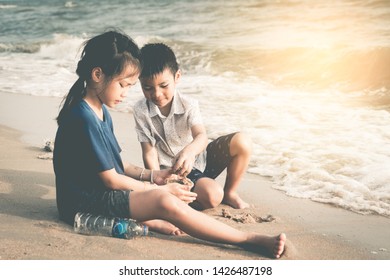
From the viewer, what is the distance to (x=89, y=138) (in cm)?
256

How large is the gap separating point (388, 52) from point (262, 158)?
4.90 meters

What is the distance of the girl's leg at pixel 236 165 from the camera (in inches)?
128

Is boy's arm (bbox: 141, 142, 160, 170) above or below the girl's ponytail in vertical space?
below

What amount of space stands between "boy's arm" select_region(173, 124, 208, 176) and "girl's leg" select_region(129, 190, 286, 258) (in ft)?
1.25

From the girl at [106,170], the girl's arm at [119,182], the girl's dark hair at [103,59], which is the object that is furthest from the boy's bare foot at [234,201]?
the girl's dark hair at [103,59]

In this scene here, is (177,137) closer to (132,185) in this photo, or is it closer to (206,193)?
(206,193)

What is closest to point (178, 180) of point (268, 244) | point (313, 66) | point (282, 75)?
point (268, 244)

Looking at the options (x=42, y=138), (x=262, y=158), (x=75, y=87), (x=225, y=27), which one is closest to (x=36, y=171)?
(x=42, y=138)

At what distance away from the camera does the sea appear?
384 cm

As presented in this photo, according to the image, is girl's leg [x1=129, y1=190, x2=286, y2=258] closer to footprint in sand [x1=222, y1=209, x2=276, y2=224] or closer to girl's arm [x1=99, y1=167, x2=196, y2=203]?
girl's arm [x1=99, y1=167, x2=196, y2=203]

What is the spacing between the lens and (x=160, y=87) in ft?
10.2

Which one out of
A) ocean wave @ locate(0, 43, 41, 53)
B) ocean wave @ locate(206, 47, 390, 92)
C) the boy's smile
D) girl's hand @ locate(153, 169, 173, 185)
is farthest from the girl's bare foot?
ocean wave @ locate(0, 43, 41, 53)

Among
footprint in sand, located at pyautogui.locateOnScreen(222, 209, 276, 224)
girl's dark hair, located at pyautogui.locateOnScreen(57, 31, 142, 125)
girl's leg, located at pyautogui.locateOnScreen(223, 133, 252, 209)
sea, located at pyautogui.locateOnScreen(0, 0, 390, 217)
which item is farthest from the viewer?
sea, located at pyautogui.locateOnScreen(0, 0, 390, 217)

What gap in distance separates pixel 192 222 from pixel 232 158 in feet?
2.89
